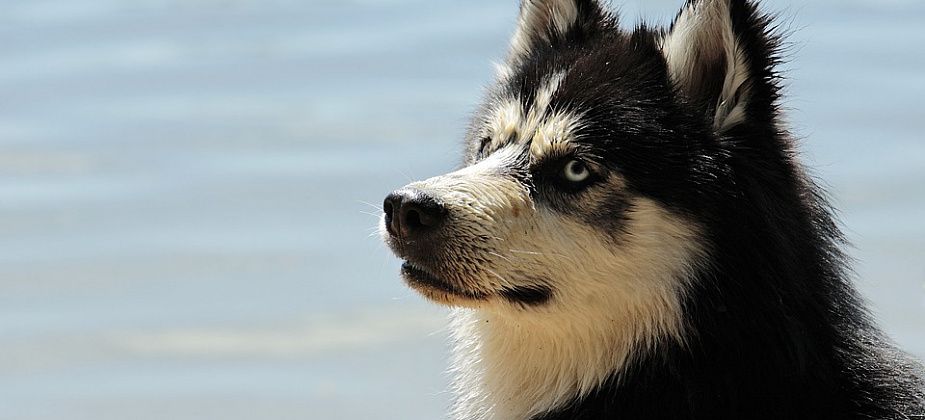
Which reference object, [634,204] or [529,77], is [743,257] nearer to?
[634,204]

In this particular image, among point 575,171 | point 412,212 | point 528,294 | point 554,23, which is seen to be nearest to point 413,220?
point 412,212

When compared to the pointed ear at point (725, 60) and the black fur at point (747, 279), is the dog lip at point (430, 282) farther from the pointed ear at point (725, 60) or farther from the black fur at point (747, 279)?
the pointed ear at point (725, 60)

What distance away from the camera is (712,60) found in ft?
13.9

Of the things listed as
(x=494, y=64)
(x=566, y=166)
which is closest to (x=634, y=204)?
(x=566, y=166)

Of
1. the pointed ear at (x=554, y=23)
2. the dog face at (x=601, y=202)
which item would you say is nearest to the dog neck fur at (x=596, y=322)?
the dog face at (x=601, y=202)

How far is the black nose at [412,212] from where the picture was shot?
13.2 feet

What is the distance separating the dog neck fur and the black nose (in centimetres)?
33

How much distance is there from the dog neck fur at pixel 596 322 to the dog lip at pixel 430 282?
0.09 meters

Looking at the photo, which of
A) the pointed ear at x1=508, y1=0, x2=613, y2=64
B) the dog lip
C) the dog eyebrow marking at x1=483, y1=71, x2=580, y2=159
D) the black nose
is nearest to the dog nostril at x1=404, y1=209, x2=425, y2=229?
the black nose

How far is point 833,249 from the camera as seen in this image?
4152mm

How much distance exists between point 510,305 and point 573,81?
2.46ft

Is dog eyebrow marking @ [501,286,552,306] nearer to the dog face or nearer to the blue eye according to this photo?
the dog face

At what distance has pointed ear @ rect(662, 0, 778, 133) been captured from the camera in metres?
4.11

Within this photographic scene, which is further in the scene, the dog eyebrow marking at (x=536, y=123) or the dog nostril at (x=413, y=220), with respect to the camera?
the dog eyebrow marking at (x=536, y=123)
